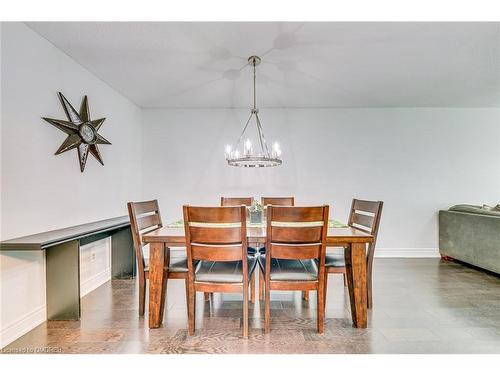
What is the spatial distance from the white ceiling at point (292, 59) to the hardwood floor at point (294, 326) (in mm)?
2222

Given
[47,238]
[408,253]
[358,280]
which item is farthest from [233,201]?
[408,253]

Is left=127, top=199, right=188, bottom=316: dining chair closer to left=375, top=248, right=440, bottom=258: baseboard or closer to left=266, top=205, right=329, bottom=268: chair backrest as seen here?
left=266, top=205, right=329, bottom=268: chair backrest

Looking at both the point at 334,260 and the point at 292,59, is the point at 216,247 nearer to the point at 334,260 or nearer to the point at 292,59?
the point at 334,260

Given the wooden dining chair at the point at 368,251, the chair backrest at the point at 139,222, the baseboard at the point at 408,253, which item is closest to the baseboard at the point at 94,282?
the chair backrest at the point at 139,222

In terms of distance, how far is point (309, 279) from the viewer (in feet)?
6.22

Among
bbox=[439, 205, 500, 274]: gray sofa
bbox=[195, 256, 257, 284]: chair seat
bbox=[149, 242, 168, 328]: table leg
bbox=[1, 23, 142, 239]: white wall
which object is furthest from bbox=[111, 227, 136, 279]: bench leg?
bbox=[439, 205, 500, 274]: gray sofa

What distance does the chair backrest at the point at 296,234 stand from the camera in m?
1.75

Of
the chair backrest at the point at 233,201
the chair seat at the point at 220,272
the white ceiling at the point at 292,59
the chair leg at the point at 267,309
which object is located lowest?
the chair leg at the point at 267,309

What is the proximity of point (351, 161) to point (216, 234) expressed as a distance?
9.84 feet

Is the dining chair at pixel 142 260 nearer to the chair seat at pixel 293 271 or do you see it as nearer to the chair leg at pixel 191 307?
the chair leg at pixel 191 307

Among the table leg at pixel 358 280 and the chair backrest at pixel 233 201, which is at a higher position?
the chair backrest at pixel 233 201

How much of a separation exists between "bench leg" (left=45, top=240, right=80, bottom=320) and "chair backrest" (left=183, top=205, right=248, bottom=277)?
100cm

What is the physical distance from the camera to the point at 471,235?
335cm

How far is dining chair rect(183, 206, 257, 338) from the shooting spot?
1719mm
